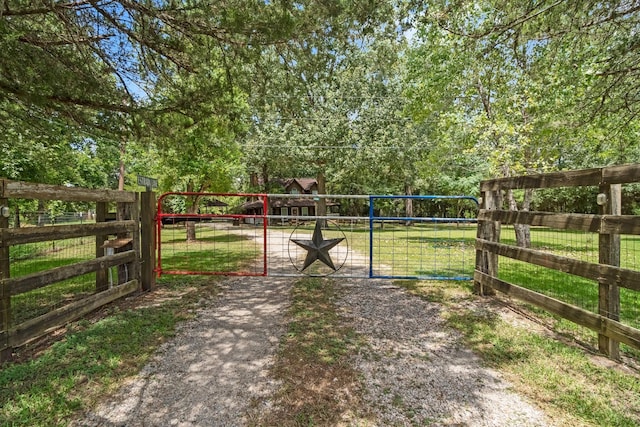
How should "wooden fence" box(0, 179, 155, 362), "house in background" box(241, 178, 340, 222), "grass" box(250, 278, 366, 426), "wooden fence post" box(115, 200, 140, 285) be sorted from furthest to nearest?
"house in background" box(241, 178, 340, 222) < "wooden fence post" box(115, 200, 140, 285) < "wooden fence" box(0, 179, 155, 362) < "grass" box(250, 278, 366, 426)

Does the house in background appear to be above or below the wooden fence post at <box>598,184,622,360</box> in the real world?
above

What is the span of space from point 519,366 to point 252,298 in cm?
356

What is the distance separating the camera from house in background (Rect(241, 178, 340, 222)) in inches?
1243

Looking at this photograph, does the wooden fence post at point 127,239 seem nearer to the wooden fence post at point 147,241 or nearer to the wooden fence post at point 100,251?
the wooden fence post at point 147,241

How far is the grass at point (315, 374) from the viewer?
2305 mm

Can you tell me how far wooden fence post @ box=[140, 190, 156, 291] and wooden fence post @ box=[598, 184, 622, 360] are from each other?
583cm

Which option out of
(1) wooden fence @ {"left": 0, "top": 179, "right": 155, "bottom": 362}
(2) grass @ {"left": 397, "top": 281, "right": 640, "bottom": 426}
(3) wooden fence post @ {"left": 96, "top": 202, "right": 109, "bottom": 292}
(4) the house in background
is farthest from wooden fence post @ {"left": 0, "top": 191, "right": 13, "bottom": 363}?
(4) the house in background

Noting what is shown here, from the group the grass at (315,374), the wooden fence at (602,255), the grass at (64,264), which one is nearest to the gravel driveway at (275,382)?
the grass at (315,374)

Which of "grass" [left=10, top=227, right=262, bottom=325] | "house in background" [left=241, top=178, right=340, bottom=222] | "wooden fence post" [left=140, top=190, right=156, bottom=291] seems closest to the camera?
"grass" [left=10, top=227, right=262, bottom=325]

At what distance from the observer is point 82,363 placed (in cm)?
297

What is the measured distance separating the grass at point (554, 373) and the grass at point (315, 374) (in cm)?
130

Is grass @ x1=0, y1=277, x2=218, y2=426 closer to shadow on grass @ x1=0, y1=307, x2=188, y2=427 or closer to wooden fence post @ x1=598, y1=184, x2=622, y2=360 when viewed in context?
shadow on grass @ x1=0, y1=307, x2=188, y2=427

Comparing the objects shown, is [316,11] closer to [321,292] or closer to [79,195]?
[79,195]

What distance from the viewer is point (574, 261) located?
11.3ft
